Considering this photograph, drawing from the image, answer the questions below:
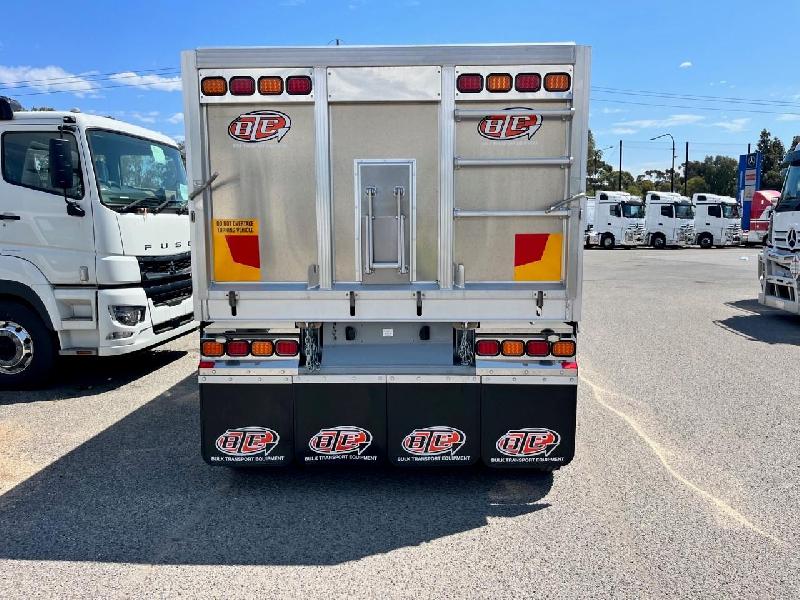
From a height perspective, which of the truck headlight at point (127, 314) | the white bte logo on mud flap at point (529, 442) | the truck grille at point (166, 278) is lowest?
the white bte logo on mud flap at point (529, 442)

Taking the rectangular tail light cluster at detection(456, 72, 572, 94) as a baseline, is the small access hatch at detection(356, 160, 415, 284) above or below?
below

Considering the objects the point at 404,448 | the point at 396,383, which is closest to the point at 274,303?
the point at 396,383

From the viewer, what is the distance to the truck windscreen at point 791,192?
10.6 m

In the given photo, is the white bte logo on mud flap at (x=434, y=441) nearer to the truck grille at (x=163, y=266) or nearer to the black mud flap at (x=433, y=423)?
the black mud flap at (x=433, y=423)

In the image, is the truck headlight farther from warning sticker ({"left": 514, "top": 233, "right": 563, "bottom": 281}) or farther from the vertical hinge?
warning sticker ({"left": 514, "top": 233, "right": 563, "bottom": 281})

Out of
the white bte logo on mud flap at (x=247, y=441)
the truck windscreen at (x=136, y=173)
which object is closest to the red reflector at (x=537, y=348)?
the white bte logo on mud flap at (x=247, y=441)

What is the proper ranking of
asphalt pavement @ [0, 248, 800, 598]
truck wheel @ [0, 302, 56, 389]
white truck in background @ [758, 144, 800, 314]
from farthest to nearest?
1. white truck in background @ [758, 144, 800, 314]
2. truck wheel @ [0, 302, 56, 389]
3. asphalt pavement @ [0, 248, 800, 598]

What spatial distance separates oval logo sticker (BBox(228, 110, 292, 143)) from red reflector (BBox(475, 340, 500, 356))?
1.80m

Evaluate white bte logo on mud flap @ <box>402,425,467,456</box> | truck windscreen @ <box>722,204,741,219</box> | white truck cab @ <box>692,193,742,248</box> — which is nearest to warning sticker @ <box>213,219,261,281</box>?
white bte logo on mud flap @ <box>402,425,467,456</box>

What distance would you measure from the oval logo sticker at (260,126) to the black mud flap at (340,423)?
158 centimetres

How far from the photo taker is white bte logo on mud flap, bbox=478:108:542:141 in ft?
12.4

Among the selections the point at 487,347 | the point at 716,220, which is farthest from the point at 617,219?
the point at 487,347

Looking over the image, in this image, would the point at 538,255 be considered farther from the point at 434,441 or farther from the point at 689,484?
the point at 689,484

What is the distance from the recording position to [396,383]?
4023 mm
